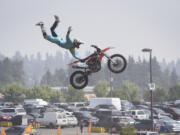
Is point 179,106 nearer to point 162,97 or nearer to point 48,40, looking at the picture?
point 162,97

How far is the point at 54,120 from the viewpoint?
4272cm

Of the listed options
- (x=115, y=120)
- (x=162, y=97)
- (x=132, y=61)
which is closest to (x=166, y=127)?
(x=115, y=120)

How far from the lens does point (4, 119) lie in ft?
149

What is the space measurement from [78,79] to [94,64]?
26.7 inches

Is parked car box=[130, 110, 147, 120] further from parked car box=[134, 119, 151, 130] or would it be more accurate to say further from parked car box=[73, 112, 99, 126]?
parked car box=[134, 119, 151, 130]

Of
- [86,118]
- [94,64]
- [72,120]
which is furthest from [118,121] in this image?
[94,64]

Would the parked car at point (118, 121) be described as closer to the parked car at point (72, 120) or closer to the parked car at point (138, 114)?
the parked car at point (72, 120)

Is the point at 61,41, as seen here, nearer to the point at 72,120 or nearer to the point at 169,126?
the point at 169,126

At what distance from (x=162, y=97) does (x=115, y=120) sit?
1824 inches

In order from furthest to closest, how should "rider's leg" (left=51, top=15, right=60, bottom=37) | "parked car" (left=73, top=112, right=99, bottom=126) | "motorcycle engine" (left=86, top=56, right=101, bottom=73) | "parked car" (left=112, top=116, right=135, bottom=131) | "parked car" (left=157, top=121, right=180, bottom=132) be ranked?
"parked car" (left=73, top=112, right=99, bottom=126), "parked car" (left=112, top=116, right=135, bottom=131), "parked car" (left=157, top=121, right=180, bottom=132), "motorcycle engine" (left=86, top=56, right=101, bottom=73), "rider's leg" (left=51, top=15, right=60, bottom=37)

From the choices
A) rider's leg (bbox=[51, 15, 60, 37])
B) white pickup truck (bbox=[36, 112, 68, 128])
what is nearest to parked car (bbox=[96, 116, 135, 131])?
white pickup truck (bbox=[36, 112, 68, 128])

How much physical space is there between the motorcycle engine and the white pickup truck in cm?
3217

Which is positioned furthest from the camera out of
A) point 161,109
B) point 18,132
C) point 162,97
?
point 162,97

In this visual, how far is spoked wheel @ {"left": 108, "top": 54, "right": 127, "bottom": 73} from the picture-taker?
11156mm
